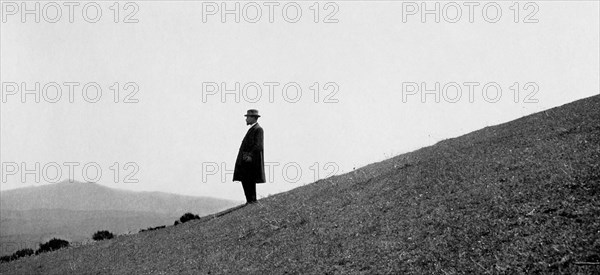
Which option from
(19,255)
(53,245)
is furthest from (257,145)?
(19,255)

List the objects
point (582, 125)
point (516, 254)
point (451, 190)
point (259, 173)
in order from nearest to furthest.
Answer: point (516, 254) → point (451, 190) → point (582, 125) → point (259, 173)

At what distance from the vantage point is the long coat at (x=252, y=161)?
1750 cm

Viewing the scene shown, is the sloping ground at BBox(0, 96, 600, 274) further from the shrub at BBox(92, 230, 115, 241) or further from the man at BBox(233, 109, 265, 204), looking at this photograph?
the shrub at BBox(92, 230, 115, 241)

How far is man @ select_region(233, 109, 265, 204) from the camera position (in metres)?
17.5

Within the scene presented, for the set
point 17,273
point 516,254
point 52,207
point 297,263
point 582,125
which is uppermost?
point 582,125

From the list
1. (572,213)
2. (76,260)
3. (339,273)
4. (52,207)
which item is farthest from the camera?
(52,207)

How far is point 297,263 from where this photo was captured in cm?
870

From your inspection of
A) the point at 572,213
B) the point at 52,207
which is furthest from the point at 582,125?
the point at 52,207

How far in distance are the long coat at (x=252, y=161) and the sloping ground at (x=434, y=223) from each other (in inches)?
59.2

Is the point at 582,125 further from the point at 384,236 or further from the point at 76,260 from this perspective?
the point at 76,260

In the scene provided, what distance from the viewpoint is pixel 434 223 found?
27.2 ft

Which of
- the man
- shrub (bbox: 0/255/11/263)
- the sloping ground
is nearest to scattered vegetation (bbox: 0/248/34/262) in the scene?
shrub (bbox: 0/255/11/263)

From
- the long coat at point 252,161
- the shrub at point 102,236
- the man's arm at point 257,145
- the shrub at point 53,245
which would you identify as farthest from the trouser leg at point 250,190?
the shrub at point 53,245

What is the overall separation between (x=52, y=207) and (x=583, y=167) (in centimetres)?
20812
